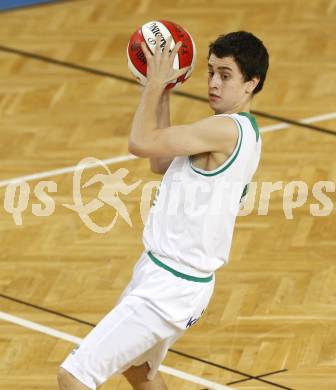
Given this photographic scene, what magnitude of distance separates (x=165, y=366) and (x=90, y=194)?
2.44 m

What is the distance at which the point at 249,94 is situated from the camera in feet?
19.7

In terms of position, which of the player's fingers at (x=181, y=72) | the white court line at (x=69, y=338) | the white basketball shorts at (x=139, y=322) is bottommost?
the white court line at (x=69, y=338)

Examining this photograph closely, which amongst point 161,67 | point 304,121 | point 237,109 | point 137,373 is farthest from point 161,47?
point 304,121

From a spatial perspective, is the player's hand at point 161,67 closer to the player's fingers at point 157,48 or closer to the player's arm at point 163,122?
the player's fingers at point 157,48

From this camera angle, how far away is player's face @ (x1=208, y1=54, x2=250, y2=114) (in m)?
5.91

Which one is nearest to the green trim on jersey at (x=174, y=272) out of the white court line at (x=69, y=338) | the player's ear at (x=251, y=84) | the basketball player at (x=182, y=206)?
the basketball player at (x=182, y=206)

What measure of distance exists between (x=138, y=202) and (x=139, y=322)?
3587mm

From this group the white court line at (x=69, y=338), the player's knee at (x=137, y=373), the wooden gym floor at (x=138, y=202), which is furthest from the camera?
the wooden gym floor at (x=138, y=202)

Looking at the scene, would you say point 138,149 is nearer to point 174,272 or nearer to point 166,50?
point 166,50

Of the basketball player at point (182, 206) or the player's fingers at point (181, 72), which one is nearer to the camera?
the basketball player at point (182, 206)

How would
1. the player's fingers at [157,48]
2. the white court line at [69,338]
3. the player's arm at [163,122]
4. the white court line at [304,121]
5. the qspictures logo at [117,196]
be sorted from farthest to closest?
1. the white court line at [304,121]
2. the qspictures logo at [117,196]
3. the white court line at [69,338]
4. the player's arm at [163,122]
5. the player's fingers at [157,48]

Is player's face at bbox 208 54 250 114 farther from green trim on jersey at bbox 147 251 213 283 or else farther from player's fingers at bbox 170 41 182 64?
green trim on jersey at bbox 147 251 213 283

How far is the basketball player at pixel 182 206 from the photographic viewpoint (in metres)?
5.78

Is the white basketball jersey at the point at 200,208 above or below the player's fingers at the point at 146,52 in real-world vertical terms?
below
